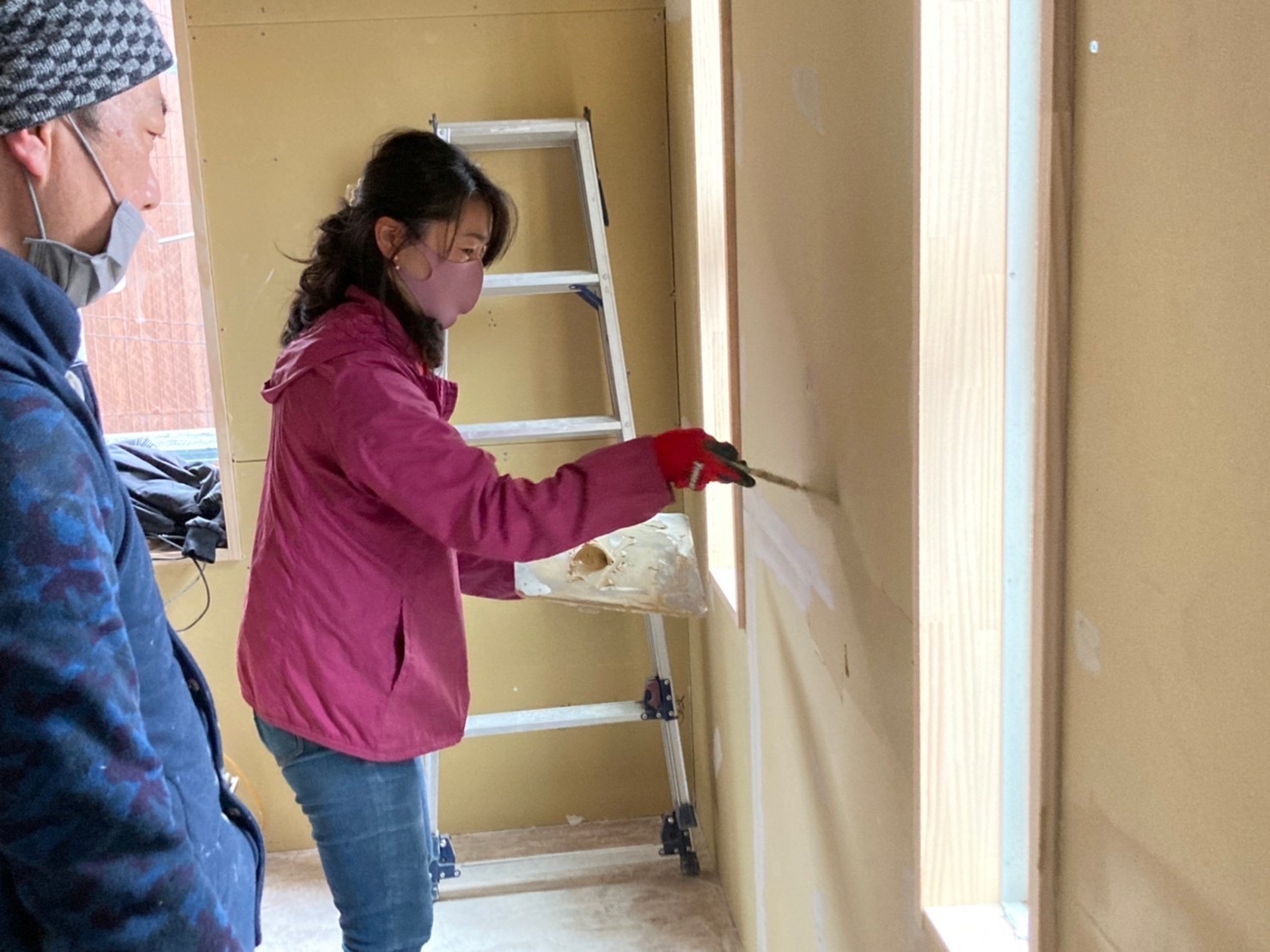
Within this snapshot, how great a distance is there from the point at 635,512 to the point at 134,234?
2.11 feet

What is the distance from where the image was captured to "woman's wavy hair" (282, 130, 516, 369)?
1550mm

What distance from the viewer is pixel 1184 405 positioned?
22.8 inches

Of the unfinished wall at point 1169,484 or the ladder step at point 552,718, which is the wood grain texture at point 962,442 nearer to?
the unfinished wall at point 1169,484

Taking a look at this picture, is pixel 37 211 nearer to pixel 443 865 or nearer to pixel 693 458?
pixel 693 458

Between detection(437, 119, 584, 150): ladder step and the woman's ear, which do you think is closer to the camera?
the woman's ear

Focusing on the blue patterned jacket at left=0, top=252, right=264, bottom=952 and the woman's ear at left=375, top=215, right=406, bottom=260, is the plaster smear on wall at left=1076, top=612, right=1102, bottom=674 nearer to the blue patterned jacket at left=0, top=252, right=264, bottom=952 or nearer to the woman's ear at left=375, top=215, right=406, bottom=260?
the blue patterned jacket at left=0, top=252, right=264, bottom=952

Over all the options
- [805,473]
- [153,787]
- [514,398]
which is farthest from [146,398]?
[153,787]

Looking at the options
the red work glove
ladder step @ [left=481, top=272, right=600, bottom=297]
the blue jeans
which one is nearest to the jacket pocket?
the blue jeans

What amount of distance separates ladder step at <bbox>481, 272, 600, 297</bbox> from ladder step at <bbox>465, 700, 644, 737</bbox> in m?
0.98

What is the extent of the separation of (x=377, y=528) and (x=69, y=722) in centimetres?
79

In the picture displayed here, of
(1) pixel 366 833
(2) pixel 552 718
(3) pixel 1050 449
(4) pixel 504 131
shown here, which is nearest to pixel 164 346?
(4) pixel 504 131

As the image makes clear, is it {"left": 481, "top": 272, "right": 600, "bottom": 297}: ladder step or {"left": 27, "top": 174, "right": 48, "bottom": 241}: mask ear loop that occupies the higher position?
{"left": 27, "top": 174, "right": 48, "bottom": 241}: mask ear loop

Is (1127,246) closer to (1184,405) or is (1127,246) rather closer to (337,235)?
(1184,405)

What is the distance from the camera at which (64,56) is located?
0.81 meters
